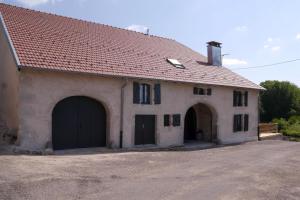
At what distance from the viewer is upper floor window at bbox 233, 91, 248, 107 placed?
2408cm

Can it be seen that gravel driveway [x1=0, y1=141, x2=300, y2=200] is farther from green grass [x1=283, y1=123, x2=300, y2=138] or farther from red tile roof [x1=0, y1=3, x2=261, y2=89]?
green grass [x1=283, y1=123, x2=300, y2=138]

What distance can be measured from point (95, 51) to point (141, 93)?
2.85 m

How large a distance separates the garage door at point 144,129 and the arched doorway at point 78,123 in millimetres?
1745

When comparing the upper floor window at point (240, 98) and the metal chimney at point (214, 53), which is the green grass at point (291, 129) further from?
the metal chimney at point (214, 53)

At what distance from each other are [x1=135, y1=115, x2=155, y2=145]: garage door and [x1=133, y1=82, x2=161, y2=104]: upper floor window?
74 centimetres

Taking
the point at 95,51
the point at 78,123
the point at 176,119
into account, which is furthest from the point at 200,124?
the point at 78,123

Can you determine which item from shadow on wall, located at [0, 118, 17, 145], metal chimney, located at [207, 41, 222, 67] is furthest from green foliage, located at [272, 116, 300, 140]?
shadow on wall, located at [0, 118, 17, 145]

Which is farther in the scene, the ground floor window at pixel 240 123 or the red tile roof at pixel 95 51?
the ground floor window at pixel 240 123

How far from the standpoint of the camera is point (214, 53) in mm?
26312

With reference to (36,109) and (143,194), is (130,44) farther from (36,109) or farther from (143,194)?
(143,194)

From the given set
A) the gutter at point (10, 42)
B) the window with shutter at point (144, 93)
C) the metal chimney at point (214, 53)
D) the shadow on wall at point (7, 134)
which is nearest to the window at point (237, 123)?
the metal chimney at point (214, 53)

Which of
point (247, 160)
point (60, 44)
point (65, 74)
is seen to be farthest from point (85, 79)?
point (247, 160)

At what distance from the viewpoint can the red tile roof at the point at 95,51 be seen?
1591cm

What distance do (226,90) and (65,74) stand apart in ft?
35.2
